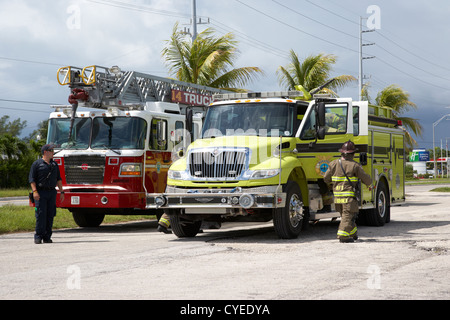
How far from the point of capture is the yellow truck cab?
11.4 metres

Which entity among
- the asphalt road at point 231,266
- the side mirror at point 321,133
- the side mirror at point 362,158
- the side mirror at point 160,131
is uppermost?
the side mirror at point 160,131

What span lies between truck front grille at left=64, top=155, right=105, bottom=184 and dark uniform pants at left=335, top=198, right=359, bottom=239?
5874 mm

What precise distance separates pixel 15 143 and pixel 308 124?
105 feet

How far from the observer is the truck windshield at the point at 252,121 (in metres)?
12.5

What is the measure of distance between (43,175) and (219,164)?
3238 mm

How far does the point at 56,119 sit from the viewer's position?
621 inches

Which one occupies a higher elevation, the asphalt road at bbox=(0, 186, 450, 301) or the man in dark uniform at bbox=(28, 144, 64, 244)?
the man in dark uniform at bbox=(28, 144, 64, 244)

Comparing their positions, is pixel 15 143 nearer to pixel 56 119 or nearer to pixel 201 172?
pixel 56 119

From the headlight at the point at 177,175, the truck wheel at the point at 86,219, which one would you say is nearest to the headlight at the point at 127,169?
the truck wheel at the point at 86,219

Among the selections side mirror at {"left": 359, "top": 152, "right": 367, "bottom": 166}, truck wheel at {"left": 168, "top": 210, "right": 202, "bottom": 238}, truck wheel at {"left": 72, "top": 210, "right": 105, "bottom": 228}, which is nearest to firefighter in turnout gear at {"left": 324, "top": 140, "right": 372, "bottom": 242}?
side mirror at {"left": 359, "top": 152, "right": 367, "bottom": 166}

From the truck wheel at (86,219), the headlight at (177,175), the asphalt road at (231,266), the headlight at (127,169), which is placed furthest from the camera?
the truck wheel at (86,219)

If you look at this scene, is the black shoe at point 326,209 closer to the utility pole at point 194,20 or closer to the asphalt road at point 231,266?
the asphalt road at point 231,266

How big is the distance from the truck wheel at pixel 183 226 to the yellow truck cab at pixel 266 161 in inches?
0.7

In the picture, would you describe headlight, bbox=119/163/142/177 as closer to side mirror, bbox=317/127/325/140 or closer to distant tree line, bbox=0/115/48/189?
side mirror, bbox=317/127/325/140
